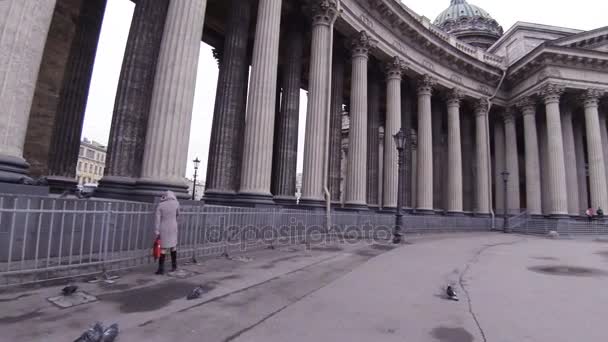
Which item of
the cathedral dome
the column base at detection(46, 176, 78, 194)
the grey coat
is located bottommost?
the grey coat

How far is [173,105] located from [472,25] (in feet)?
170

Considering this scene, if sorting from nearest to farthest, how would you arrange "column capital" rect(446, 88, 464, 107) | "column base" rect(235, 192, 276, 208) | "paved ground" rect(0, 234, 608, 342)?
"paved ground" rect(0, 234, 608, 342), "column base" rect(235, 192, 276, 208), "column capital" rect(446, 88, 464, 107)

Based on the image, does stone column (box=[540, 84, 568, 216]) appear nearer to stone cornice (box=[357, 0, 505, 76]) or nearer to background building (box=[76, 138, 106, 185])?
stone cornice (box=[357, 0, 505, 76])

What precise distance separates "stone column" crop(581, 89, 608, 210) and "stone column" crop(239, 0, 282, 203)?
1063 inches

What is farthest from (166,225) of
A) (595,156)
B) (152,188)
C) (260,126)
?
(595,156)

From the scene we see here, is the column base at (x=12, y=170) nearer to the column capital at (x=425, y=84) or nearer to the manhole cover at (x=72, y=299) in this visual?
the manhole cover at (x=72, y=299)

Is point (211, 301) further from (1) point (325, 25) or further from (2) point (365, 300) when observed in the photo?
(1) point (325, 25)

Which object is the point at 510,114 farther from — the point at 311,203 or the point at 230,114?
the point at 230,114

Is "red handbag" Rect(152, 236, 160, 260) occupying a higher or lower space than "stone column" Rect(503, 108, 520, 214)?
lower

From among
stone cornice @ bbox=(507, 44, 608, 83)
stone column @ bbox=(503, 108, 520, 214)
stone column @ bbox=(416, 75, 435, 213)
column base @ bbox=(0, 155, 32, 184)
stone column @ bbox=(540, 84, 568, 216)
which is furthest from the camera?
stone column @ bbox=(503, 108, 520, 214)

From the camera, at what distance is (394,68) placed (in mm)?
21500

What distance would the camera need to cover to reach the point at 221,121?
1492 centimetres

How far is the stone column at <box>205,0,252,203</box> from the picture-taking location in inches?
578

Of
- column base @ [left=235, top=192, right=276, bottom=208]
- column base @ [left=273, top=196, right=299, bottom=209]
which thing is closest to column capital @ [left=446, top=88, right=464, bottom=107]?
column base @ [left=273, top=196, right=299, bottom=209]
